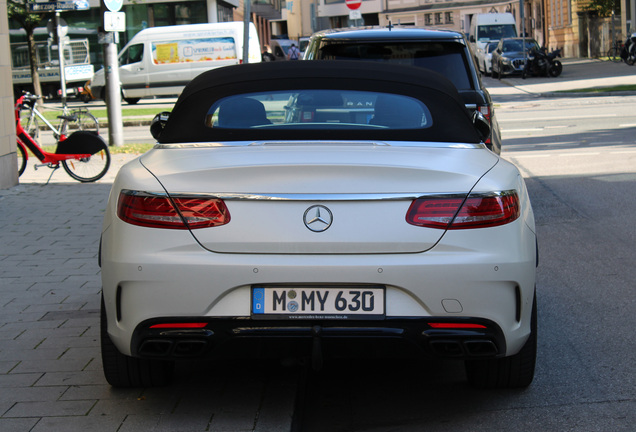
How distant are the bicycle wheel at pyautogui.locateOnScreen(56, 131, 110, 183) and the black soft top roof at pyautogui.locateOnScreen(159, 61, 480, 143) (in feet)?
24.6

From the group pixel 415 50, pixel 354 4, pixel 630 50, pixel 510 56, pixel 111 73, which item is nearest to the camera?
pixel 415 50

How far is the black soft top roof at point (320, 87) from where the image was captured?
435cm

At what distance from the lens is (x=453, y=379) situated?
4703 millimetres

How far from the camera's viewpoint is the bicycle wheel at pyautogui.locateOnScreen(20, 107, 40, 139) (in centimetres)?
1288

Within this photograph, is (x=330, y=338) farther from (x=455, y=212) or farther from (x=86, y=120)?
(x=86, y=120)

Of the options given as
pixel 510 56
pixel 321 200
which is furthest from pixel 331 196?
pixel 510 56

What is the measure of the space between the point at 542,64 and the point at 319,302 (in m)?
34.2

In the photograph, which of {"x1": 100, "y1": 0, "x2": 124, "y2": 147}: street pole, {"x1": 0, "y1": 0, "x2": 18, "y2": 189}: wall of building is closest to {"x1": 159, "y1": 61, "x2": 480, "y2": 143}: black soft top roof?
{"x1": 0, "y1": 0, "x2": 18, "y2": 189}: wall of building

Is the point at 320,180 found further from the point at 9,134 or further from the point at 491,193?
the point at 9,134

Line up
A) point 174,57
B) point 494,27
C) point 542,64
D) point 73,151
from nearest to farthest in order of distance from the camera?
point 73,151, point 174,57, point 542,64, point 494,27

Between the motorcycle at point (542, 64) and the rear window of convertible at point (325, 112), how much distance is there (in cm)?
3240

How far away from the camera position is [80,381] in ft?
14.7

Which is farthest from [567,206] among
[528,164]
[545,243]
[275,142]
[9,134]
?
[9,134]

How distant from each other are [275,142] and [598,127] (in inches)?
550
